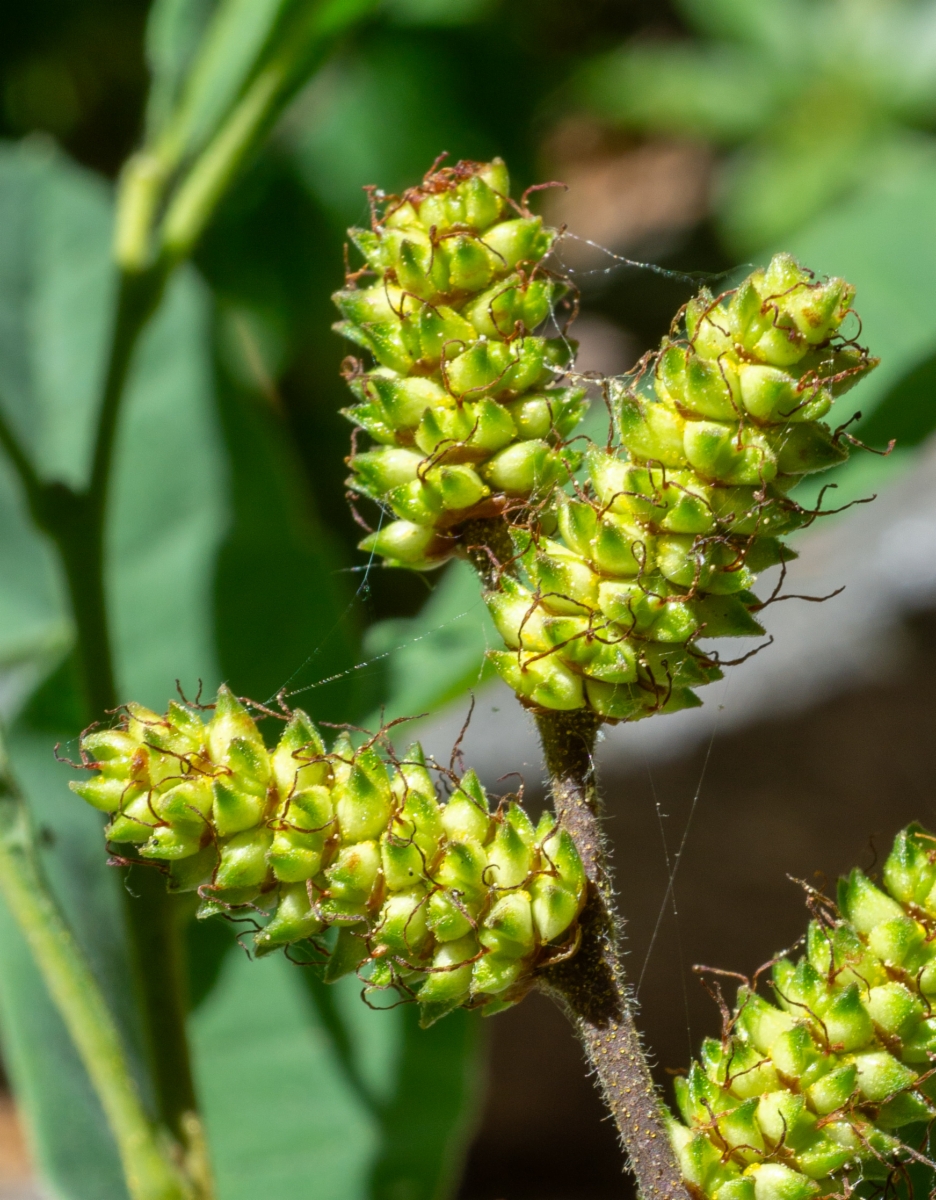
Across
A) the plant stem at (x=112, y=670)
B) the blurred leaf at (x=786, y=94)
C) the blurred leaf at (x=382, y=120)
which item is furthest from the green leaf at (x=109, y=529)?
the blurred leaf at (x=786, y=94)

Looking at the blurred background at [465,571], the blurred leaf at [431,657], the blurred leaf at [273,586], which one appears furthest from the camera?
the blurred background at [465,571]

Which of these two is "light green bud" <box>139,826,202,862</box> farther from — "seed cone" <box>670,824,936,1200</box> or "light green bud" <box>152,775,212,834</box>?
"seed cone" <box>670,824,936,1200</box>

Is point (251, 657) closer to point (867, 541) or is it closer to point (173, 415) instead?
point (173, 415)

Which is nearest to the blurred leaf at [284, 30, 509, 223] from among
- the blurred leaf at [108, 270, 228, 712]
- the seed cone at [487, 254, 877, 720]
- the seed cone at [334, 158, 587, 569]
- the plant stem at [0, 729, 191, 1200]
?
the blurred leaf at [108, 270, 228, 712]

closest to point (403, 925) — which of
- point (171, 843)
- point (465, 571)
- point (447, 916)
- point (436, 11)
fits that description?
point (447, 916)

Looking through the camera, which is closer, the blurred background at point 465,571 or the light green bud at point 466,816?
the light green bud at point 466,816

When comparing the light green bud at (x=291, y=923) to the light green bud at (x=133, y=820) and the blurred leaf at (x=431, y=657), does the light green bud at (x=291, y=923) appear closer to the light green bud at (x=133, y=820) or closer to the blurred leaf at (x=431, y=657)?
the light green bud at (x=133, y=820)

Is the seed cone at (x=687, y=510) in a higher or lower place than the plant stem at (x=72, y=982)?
higher

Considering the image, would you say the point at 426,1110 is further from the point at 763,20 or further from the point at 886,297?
the point at 763,20
